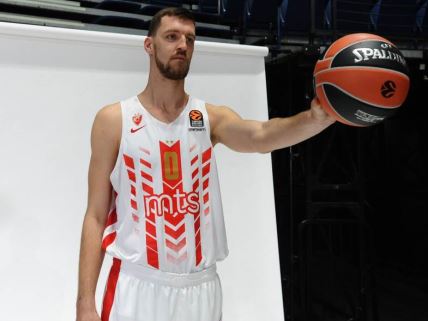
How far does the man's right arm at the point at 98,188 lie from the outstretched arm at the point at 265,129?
404mm

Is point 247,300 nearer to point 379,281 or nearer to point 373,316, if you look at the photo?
point 373,316

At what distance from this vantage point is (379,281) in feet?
15.4

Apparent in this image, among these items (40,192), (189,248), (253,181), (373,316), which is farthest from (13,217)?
(373,316)

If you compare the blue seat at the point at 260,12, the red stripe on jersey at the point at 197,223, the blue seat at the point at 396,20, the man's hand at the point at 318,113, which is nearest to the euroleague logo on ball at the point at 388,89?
the man's hand at the point at 318,113

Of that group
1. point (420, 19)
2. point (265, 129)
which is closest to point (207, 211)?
point (265, 129)

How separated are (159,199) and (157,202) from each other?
0.5 inches

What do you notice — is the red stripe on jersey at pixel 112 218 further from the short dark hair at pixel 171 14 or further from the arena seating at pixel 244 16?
the arena seating at pixel 244 16

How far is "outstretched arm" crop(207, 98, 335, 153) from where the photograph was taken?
155 centimetres

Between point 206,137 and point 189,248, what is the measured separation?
0.43m

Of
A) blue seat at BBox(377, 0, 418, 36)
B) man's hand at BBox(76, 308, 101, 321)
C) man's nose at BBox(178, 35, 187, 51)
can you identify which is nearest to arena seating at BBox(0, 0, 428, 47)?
blue seat at BBox(377, 0, 418, 36)

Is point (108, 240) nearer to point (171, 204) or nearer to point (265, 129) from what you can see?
point (171, 204)

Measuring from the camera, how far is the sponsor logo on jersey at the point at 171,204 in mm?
1698

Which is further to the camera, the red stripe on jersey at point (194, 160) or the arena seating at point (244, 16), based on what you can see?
the arena seating at point (244, 16)

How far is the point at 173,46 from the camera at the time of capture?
1691mm
